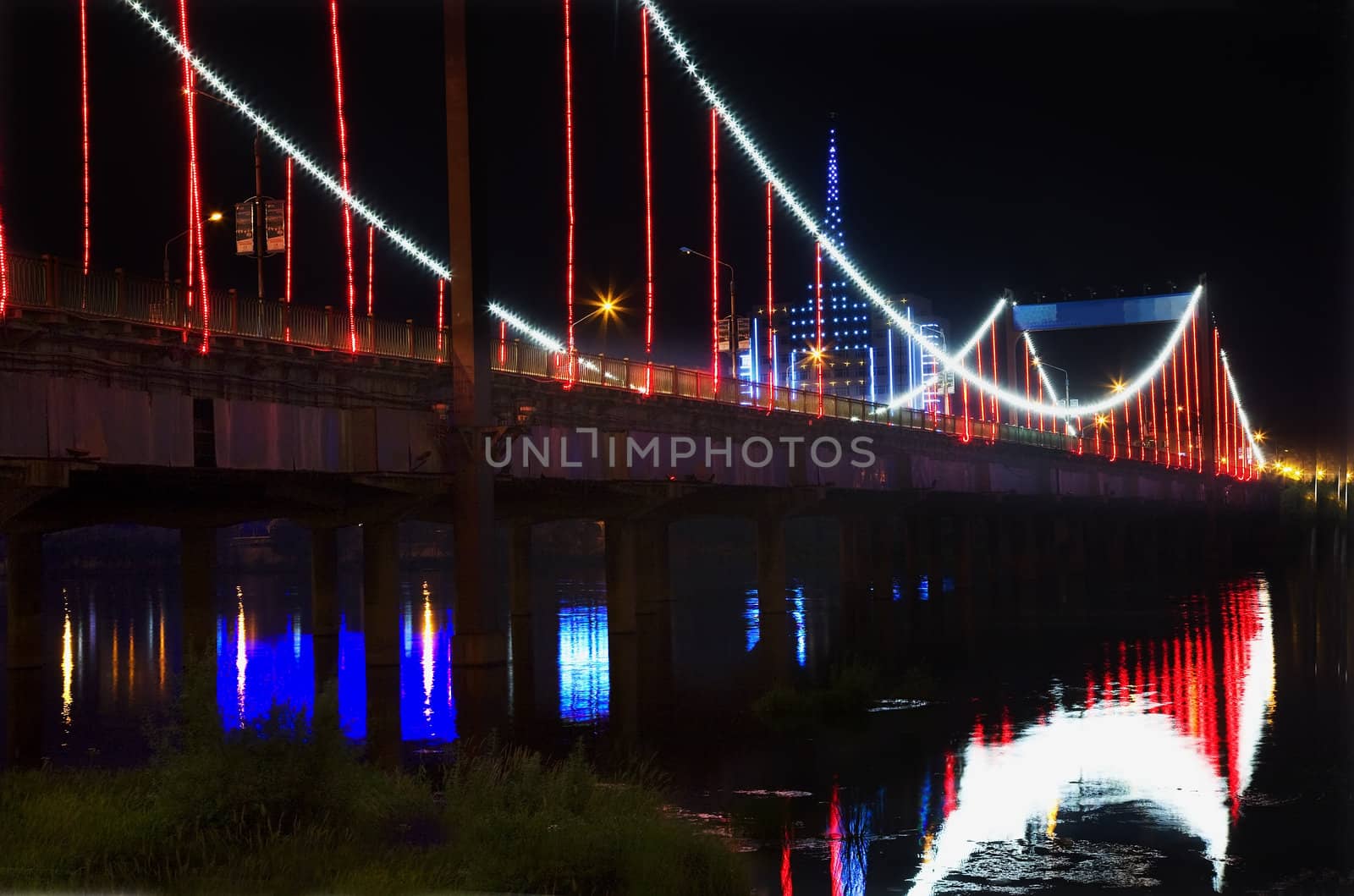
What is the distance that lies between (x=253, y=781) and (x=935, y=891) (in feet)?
21.9

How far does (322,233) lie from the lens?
2653 inches

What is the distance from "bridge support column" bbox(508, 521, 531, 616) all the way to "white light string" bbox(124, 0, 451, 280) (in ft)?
31.2

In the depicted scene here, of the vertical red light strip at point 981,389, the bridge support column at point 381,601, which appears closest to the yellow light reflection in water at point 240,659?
the bridge support column at point 381,601

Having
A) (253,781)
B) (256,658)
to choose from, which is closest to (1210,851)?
(253,781)

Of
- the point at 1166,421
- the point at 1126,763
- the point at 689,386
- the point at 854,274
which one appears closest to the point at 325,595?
the point at 689,386

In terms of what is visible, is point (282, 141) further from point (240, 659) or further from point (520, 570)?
point (520, 570)

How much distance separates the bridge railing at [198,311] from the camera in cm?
2927

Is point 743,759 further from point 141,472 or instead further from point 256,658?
point 256,658

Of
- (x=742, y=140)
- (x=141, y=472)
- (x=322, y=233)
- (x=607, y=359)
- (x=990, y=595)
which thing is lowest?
(x=990, y=595)

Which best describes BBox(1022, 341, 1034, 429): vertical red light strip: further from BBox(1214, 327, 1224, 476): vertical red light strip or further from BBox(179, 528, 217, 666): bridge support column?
BBox(179, 528, 217, 666): bridge support column

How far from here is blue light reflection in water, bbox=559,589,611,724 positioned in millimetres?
30922

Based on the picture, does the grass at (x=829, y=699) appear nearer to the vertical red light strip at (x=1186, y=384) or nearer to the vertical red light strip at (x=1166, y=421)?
the vertical red light strip at (x=1166, y=421)

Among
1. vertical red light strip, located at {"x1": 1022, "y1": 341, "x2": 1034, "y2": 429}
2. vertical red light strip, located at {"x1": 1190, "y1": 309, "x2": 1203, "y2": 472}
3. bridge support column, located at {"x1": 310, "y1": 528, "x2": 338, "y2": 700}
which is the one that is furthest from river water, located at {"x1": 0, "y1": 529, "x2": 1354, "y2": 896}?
vertical red light strip, located at {"x1": 1190, "y1": 309, "x2": 1203, "y2": 472}

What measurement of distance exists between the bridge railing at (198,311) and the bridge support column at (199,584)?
507cm
